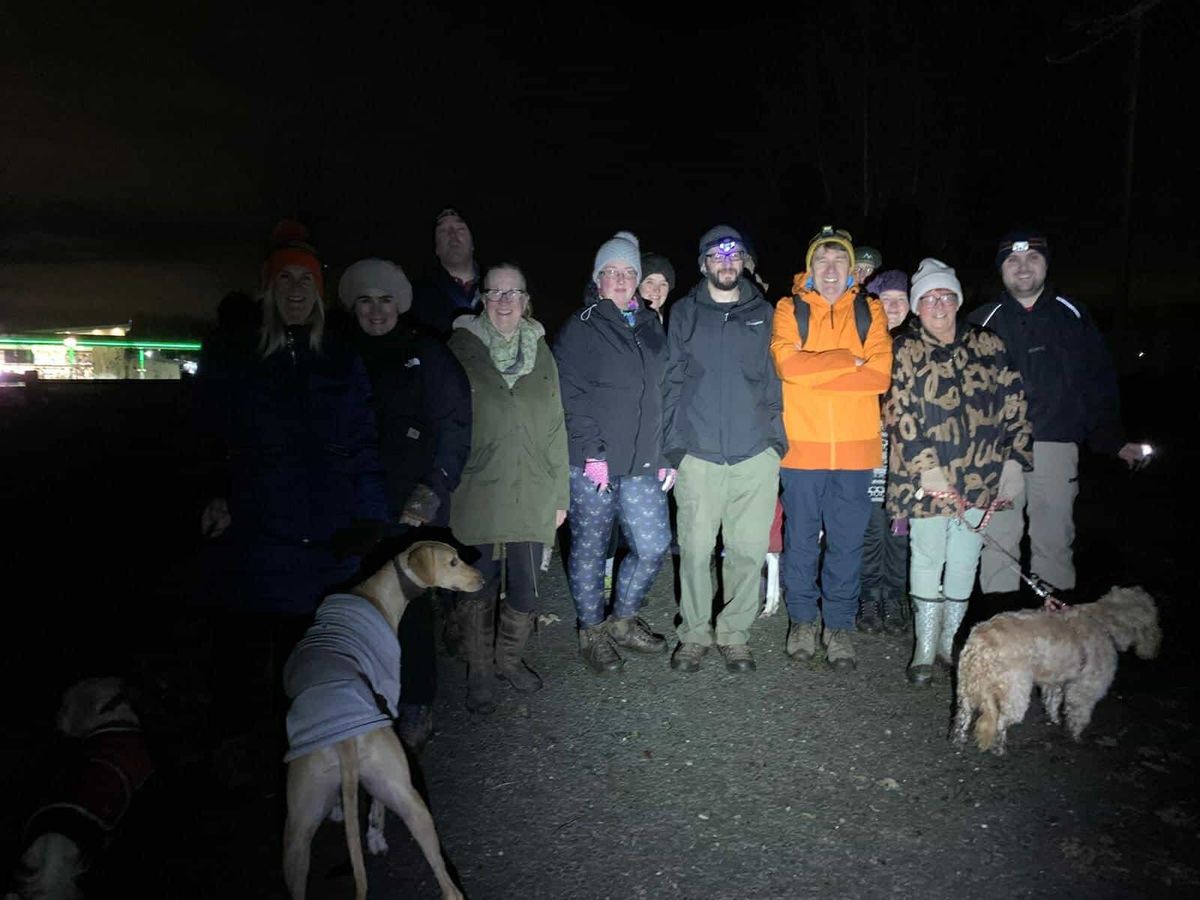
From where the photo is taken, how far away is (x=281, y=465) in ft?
10.4

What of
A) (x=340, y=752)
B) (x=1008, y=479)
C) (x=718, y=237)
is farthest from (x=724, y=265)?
(x=340, y=752)

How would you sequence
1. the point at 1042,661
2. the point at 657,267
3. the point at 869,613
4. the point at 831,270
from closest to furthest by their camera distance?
the point at 1042,661
the point at 831,270
the point at 869,613
the point at 657,267

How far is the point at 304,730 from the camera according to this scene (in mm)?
2320

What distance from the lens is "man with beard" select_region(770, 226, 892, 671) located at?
164 inches

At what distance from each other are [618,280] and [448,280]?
1617mm

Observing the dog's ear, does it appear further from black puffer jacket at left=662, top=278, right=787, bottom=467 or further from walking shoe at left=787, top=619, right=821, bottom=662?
walking shoe at left=787, top=619, right=821, bottom=662

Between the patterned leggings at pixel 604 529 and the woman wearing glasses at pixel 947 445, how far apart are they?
1.47 metres

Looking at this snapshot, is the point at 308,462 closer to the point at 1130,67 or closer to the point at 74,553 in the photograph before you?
the point at 74,553

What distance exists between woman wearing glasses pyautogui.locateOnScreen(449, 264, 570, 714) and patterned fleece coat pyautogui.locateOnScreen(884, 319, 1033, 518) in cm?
213

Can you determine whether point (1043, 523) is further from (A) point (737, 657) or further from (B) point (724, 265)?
(B) point (724, 265)

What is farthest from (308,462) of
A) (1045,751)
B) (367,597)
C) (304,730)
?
(1045,751)

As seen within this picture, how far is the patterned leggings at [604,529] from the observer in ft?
14.6

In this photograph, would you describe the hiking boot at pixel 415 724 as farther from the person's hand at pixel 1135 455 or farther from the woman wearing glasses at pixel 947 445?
the person's hand at pixel 1135 455

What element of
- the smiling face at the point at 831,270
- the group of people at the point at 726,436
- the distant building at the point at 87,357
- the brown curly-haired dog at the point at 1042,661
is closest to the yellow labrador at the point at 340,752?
the group of people at the point at 726,436
